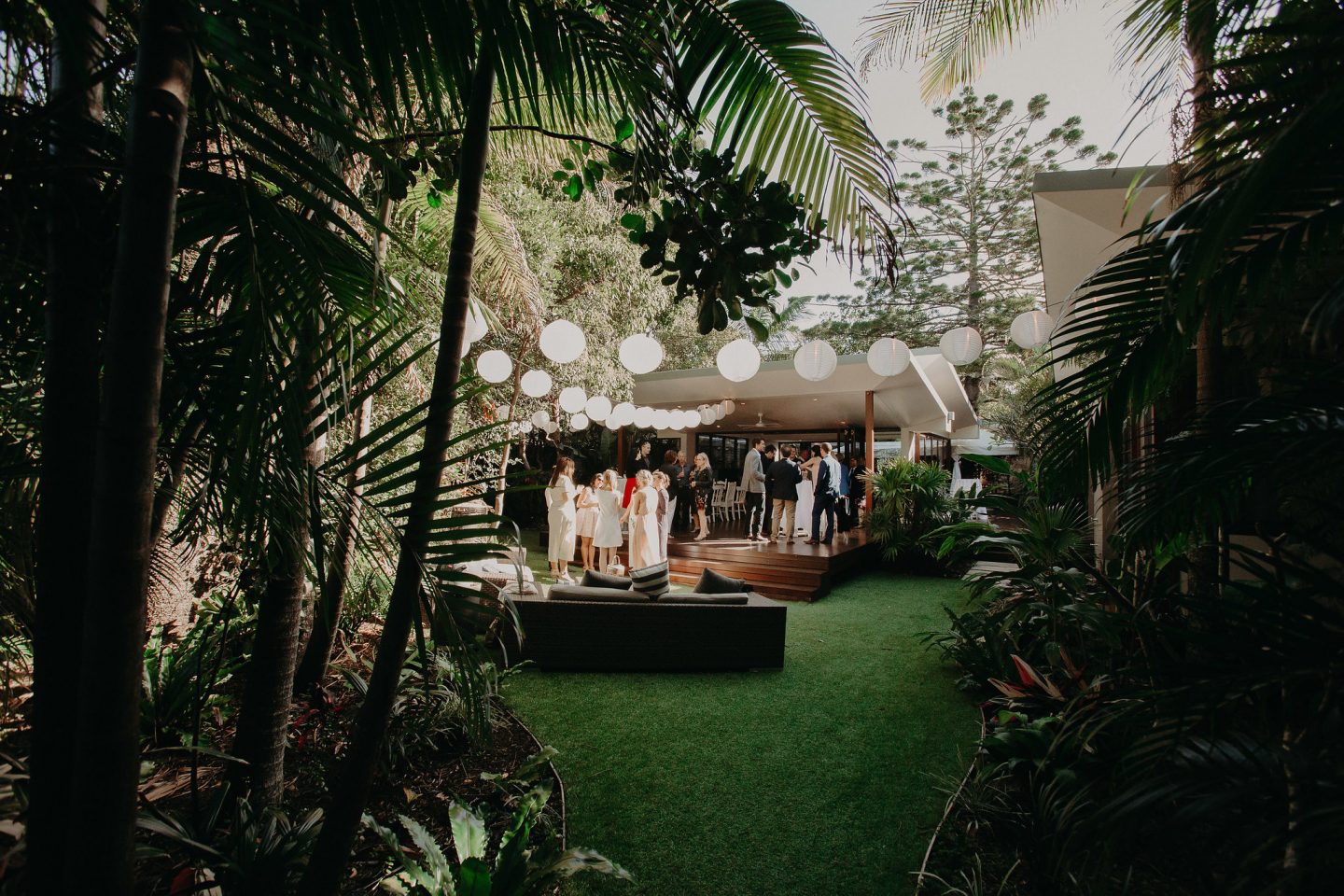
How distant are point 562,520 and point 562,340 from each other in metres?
3.76

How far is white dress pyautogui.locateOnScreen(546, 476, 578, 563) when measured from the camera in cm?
838

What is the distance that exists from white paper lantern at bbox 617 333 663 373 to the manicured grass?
298cm

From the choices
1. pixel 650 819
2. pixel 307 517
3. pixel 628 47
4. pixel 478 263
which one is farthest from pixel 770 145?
pixel 478 263

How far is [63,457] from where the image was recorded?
0.97m

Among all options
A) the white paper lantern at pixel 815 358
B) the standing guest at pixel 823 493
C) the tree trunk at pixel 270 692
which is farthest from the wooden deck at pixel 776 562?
the tree trunk at pixel 270 692

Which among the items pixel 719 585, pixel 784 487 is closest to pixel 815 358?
pixel 784 487

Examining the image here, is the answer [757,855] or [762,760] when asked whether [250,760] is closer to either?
[757,855]

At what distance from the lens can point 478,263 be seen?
6539 millimetres

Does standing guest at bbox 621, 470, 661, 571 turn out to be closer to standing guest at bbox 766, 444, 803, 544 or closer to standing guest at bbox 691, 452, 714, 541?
standing guest at bbox 766, 444, 803, 544

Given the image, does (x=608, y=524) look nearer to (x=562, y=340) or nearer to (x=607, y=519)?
(x=607, y=519)

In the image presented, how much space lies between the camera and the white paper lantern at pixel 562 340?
534 centimetres

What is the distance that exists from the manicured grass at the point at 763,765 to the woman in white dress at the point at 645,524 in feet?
10.3

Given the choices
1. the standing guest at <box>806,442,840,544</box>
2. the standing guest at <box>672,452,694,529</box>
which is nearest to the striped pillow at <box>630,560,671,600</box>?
the standing guest at <box>806,442,840,544</box>

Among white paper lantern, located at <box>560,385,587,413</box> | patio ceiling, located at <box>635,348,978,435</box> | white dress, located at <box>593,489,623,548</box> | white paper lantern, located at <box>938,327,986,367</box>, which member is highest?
patio ceiling, located at <box>635,348,978,435</box>
